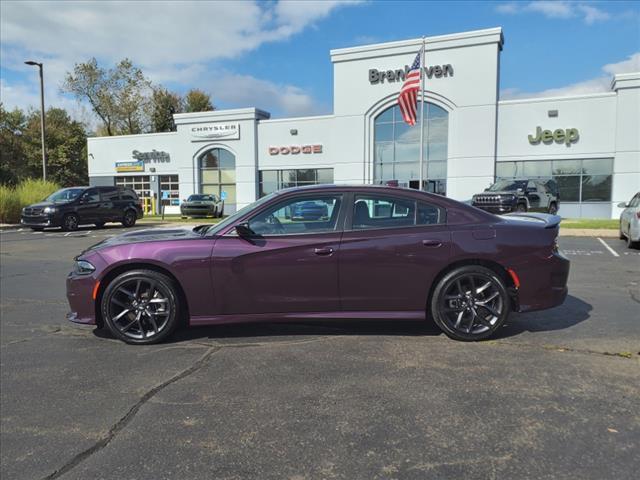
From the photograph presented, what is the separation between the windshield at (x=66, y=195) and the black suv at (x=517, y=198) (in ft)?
54.2

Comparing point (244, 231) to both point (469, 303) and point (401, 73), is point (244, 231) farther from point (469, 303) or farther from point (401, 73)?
point (401, 73)

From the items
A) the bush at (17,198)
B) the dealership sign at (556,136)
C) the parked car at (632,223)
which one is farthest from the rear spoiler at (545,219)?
the bush at (17,198)

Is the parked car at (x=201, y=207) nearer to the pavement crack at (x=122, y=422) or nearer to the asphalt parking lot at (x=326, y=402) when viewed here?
the asphalt parking lot at (x=326, y=402)

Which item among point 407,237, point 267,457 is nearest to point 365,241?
point 407,237

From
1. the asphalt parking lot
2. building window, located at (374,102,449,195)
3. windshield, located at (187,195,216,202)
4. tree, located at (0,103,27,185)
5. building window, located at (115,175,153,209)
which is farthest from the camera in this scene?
tree, located at (0,103,27,185)

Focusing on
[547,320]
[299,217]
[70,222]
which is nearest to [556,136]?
[70,222]

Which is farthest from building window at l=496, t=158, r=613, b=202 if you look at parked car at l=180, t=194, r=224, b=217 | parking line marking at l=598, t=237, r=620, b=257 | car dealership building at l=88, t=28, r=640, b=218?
parked car at l=180, t=194, r=224, b=217

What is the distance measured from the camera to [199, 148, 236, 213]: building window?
37.2 meters

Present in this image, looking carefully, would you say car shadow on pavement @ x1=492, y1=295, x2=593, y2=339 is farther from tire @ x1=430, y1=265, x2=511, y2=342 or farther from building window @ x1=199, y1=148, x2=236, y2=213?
building window @ x1=199, y1=148, x2=236, y2=213

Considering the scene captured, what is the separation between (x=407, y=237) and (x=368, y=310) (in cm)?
79

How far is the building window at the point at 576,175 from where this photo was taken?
27469 mm

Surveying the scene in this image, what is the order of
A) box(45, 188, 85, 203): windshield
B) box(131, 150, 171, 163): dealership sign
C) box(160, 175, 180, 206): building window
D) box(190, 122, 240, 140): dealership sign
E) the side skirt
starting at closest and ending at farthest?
1. the side skirt
2. box(45, 188, 85, 203): windshield
3. box(190, 122, 240, 140): dealership sign
4. box(131, 150, 171, 163): dealership sign
5. box(160, 175, 180, 206): building window

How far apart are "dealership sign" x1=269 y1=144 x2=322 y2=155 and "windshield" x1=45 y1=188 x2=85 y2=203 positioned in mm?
15742

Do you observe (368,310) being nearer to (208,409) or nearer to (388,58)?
(208,409)
